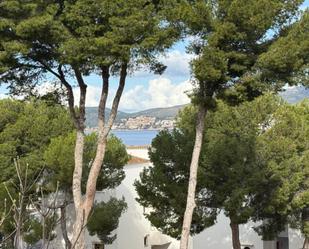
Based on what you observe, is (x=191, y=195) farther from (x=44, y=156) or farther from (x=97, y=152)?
(x=44, y=156)

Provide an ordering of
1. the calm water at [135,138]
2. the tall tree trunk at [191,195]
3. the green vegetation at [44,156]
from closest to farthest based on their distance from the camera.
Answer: the tall tree trunk at [191,195] → the green vegetation at [44,156] → the calm water at [135,138]

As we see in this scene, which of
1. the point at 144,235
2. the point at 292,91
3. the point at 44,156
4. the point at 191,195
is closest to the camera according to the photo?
the point at 191,195

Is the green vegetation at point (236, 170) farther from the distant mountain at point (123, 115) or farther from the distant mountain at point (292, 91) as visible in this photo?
the distant mountain at point (123, 115)

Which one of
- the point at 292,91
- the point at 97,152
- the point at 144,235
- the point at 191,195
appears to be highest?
the point at 292,91

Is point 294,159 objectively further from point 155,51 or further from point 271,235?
point 155,51

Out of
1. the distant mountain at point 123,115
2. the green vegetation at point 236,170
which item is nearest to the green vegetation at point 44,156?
the distant mountain at point 123,115

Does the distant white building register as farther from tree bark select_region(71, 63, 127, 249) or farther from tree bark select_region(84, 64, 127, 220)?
tree bark select_region(84, 64, 127, 220)

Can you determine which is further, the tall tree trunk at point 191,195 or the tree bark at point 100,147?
the tree bark at point 100,147

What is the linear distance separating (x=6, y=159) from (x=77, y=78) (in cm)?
832

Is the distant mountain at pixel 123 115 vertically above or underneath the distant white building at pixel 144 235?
above

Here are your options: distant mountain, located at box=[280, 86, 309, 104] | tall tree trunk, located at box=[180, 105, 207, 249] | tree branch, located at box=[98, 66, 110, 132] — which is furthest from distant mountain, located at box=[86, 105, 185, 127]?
distant mountain, located at box=[280, 86, 309, 104]

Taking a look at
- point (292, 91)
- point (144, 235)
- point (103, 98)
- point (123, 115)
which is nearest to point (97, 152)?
point (103, 98)

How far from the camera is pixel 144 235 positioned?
25.4 meters

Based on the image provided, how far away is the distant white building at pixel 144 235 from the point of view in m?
23.4
